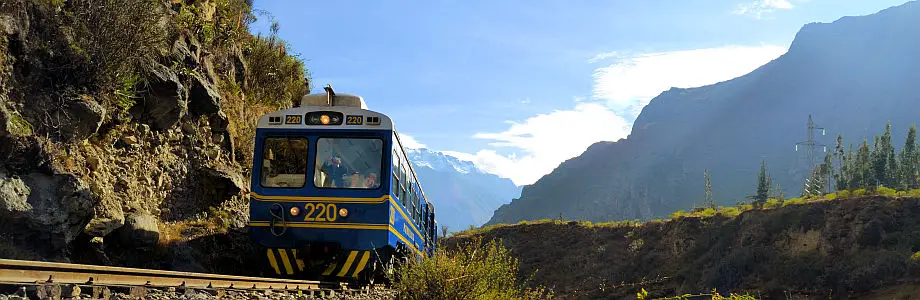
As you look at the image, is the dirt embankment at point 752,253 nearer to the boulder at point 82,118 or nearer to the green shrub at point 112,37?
the green shrub at point 112,37

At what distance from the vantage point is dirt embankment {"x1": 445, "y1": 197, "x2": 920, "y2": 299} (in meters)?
25.1

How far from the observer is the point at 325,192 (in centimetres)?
1120

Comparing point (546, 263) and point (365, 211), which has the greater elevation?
point (365, 211)

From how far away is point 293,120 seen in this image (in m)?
11.6

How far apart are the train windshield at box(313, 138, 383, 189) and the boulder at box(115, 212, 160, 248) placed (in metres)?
2.81

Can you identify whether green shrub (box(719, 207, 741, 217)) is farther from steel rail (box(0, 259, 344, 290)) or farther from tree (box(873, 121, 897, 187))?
steel rail (box(0, 259, 344, 290))

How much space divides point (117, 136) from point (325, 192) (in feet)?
12.7

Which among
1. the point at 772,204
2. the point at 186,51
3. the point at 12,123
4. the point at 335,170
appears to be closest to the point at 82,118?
the point at 12,123

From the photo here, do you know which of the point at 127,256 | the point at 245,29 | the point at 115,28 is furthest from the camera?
the point at 245,29

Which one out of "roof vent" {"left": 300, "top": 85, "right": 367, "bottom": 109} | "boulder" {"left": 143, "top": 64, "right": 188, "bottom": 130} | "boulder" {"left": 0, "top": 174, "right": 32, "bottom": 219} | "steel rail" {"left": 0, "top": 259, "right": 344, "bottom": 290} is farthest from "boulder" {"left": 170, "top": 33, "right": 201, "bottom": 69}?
"steel rail" {"left": 0, "top": 259, "right": 344, "bottom": 290}

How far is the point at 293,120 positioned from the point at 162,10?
151 inches

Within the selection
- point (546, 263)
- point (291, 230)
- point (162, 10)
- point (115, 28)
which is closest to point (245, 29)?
point (162, 10)

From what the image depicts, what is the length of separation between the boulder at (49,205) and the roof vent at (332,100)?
170 inches

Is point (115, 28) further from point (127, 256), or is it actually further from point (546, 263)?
point (546, 263)
